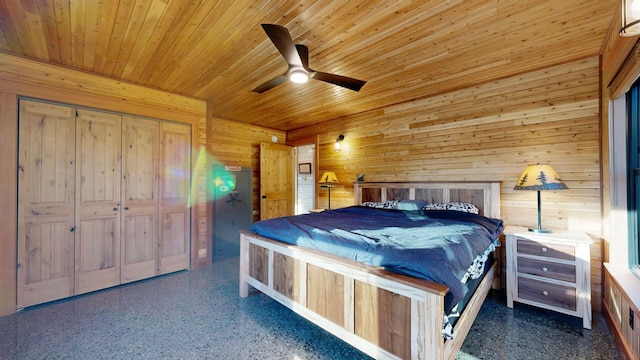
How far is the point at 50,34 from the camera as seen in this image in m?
2.30

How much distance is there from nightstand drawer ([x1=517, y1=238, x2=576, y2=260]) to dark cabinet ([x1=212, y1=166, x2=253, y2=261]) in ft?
13.5

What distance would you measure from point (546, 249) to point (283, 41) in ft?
10.0

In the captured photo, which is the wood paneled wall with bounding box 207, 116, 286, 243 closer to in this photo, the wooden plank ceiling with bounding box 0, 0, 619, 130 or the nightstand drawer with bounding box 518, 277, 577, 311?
the wooden plank ceiling with bounding box 0, 0, 619, 130

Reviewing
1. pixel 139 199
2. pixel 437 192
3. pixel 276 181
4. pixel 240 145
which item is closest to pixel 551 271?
pixel 437 192

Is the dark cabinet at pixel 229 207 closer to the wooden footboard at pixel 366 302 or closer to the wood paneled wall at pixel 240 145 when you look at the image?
the wood paneled wall at pixel 240 145

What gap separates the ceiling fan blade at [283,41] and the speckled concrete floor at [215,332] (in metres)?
2.32

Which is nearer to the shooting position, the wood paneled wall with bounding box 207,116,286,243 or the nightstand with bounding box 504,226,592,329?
the nightstand with bounding box 504,226,592,329

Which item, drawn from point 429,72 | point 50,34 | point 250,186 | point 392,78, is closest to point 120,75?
point 50,34

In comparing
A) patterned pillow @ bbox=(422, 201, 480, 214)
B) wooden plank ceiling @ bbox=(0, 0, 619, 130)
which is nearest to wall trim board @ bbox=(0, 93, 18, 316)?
wooden plank ceiling @ bbox=(0, 0, 619, 130)

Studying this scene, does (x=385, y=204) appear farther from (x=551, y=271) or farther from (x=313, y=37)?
(x=313, y=37)

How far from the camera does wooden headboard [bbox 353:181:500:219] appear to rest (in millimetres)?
3199

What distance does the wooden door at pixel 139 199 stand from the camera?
130 inches

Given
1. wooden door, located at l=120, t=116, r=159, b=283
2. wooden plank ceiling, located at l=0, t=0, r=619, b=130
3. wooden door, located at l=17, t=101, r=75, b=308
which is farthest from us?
wooden door, located at l=120, t=116, r=159, b=283

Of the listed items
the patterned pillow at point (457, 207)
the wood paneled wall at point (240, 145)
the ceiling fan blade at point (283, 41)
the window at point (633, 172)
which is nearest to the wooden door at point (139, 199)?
the wood paneled wall at point (240, 145)
